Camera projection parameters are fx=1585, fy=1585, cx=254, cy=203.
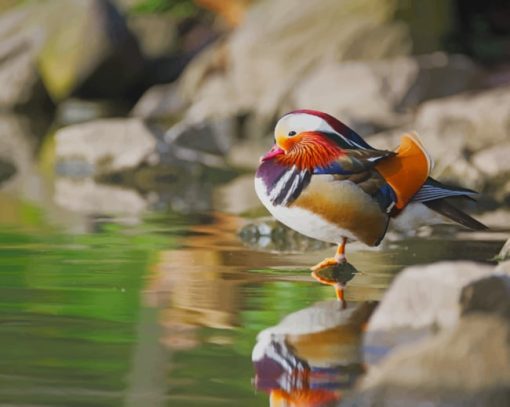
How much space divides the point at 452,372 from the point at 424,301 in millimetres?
589

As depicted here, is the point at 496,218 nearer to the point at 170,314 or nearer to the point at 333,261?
the point at 333,261

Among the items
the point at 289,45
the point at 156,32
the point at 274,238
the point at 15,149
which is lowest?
the point at 156,32

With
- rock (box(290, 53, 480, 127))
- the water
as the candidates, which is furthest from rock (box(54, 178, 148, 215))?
rock (box(290, 53, 480, 127))

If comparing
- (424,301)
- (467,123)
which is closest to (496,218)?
(467,123)

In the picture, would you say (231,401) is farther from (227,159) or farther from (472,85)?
(472,85)

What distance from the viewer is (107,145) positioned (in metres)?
13.0

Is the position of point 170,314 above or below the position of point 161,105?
above

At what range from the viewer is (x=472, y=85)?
17.1m

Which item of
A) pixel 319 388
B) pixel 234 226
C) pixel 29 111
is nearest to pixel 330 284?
pixel 319 388

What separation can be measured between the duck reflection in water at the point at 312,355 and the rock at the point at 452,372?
7.4 inches

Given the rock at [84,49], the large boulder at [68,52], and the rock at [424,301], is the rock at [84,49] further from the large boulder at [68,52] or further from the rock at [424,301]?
the rock at [424,301]

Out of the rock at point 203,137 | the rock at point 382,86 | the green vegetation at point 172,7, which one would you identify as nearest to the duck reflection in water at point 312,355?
the rock at point 203,137

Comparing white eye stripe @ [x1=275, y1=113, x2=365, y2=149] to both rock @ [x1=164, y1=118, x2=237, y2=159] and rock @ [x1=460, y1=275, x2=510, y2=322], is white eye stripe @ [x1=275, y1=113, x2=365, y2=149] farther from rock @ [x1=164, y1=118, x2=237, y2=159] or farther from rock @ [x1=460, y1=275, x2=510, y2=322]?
rock @ [x1=164, y1=118, x2=237, y2=159]

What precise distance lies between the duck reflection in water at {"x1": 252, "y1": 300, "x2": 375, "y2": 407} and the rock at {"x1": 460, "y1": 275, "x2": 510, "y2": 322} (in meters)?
0.34
